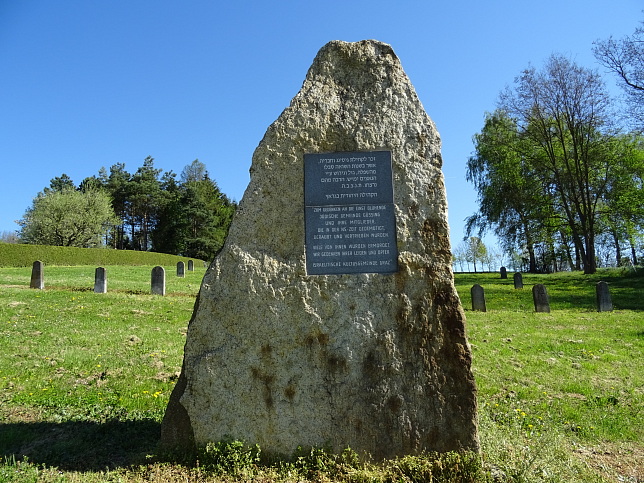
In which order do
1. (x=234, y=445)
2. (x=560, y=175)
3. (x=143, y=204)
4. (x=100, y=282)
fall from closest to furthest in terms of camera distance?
(x=234, y=445)
(x=100, y=282)
(x=560, y=175)
(x=143, y=204)

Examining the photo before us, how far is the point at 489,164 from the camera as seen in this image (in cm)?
3728

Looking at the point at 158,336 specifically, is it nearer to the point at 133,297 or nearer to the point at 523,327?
the point at 133,297

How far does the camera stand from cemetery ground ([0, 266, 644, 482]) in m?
4.02

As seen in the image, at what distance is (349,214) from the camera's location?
4688 mm

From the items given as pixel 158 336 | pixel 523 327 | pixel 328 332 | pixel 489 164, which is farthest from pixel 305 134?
pixel 489 164

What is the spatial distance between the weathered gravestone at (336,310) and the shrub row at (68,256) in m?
35.4

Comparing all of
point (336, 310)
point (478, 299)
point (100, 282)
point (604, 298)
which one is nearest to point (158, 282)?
point (100, 282)

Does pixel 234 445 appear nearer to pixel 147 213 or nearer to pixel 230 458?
pixel 230 458

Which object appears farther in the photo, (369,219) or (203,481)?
(369,219)

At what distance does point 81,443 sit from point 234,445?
1735mm

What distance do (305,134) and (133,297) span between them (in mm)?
12921

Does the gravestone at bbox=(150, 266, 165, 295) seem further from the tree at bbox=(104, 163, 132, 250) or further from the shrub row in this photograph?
the tree at bbox=(104, 163, 132, 250)

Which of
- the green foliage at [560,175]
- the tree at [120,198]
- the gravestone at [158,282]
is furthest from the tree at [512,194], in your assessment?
the tree at [120,198]

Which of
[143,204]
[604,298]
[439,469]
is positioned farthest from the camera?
[143,204]
